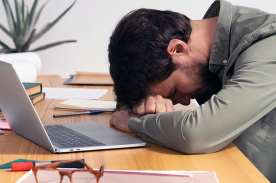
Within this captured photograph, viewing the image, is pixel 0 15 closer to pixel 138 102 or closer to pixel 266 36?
pixel 138 102

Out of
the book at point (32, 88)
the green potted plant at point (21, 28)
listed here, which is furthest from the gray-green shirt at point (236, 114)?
the green potted plant at point (21, 28)

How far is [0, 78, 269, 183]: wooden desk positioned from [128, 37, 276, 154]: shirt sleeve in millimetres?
32

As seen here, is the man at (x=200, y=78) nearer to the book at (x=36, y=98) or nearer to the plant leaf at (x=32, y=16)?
the book at (x=36, y=98)

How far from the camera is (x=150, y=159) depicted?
2.03ft

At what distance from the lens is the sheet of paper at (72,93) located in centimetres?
132

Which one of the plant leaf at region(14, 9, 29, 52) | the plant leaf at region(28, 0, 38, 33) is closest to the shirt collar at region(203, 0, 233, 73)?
the plant leaf at region(14, 9, 29, 52)

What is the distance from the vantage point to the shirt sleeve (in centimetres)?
65

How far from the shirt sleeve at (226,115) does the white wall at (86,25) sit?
250cm

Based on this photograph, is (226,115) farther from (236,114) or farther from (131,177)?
(131,177)

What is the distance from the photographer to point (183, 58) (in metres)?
0.93

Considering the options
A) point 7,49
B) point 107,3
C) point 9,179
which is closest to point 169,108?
point 9,179

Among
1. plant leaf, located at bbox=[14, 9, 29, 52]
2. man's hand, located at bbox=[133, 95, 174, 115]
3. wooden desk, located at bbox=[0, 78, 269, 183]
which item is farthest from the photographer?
plant leaf, located at bbox=[14, 9, 29, 52]

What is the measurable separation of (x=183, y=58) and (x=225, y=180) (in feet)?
1.62

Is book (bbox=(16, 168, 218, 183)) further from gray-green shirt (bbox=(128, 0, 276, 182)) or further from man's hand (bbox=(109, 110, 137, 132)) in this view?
man's hand (bbox=(109, 110, 137, 132))
